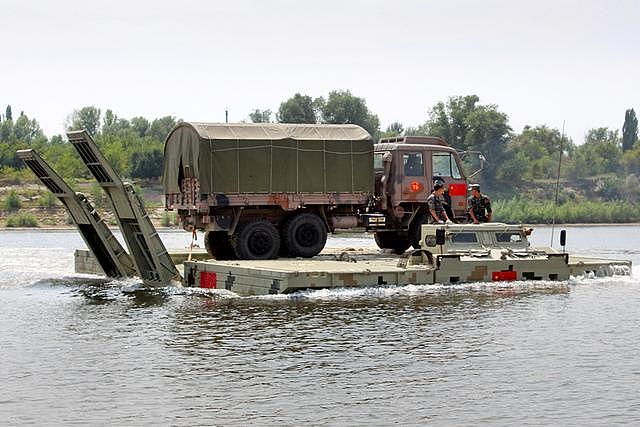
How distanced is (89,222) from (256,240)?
13.4 ft

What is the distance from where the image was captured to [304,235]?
93.8 feet

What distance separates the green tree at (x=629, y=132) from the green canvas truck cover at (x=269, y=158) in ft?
359

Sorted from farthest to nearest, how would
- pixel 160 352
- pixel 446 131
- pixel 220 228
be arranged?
pixel 446 131 < pixel 220 228 < pixel 160 352

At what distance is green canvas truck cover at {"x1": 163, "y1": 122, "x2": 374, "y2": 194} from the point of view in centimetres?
2728

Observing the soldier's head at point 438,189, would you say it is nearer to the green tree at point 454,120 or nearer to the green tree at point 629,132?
the green tree at point 454,120

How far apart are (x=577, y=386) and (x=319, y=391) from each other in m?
3.49

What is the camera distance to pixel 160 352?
1941cm

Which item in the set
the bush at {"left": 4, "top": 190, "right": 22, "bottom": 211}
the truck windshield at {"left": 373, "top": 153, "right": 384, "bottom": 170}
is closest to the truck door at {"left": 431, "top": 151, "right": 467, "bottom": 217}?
the truck windshield at {"left": 373, "top": 153, "right": 384, "bottom": 170}

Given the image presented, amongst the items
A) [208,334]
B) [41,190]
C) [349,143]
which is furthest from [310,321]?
[41,190]

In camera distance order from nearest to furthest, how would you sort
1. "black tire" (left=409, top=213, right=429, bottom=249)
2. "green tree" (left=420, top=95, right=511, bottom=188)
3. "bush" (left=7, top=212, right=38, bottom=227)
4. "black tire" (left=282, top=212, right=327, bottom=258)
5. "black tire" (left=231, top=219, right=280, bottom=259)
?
"black tire" (left=231, top=219, right=280, bottom=259), "black tire" (left=282, top=212, right=327, bottom=258), "black tire" (left=409, top=213, right=429, bottom=249), "bush" (left=7, top=212, right=38, bottom=227), "green tree" (left=420, top=95, right=511, bottom=188)

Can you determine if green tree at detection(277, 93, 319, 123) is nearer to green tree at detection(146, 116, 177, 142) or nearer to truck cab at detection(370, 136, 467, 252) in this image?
green tree at detection(146, 116, 177, 142)

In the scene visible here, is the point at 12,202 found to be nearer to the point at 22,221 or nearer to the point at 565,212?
the point at 22,221

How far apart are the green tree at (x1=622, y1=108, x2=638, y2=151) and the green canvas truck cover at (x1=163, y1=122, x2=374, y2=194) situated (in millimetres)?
109383

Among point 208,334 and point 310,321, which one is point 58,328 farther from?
point 310,321
